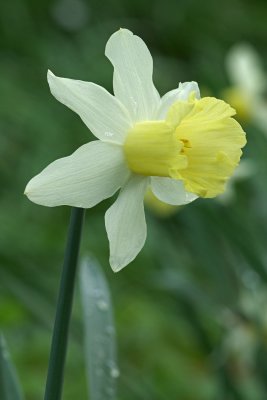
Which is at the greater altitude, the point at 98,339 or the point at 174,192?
the point at 174,192

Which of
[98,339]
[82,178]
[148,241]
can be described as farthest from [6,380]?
[148,241]

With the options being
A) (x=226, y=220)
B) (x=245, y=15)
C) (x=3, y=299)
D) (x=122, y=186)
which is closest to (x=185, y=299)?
(x=226, y=220)

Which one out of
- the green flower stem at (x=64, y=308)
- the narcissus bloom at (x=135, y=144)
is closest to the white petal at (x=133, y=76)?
the narcissus bloom at (x=135, y=144)

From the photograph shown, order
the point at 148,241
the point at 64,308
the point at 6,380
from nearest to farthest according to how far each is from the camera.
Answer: the point at 64,308 → the point at 6,380 → the point at 148,241

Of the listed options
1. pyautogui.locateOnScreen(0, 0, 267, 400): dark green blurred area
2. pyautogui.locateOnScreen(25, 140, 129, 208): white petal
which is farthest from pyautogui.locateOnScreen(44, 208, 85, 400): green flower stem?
pyautogui.locateOnScreen(0, 0, 267, 400): dark green blurred area

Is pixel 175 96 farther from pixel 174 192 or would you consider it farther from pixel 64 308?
pixel 64 308

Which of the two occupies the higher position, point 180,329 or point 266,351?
point 266,351

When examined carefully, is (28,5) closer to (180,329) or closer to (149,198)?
(180,329)
